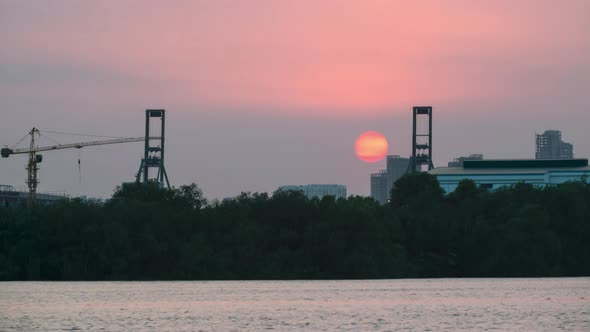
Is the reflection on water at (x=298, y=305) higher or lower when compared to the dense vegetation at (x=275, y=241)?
lower

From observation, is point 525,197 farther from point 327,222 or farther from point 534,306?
point 534,306

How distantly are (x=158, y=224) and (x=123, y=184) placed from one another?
2604 cm

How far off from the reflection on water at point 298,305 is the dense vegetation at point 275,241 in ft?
18.6

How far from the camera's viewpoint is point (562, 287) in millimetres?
121188

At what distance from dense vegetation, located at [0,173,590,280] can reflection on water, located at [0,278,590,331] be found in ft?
18.6

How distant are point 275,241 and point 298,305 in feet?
159

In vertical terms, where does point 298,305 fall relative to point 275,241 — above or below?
below

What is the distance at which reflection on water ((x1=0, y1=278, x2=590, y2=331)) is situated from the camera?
7688 cm

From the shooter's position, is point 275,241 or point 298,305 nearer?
point 298,305

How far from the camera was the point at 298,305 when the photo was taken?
9781 cm

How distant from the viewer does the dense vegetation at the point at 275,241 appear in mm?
138875

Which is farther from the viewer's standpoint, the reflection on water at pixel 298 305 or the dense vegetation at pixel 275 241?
the dense vegetation at pixel 275 241

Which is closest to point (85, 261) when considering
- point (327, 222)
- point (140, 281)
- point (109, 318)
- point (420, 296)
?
point (140, 281)

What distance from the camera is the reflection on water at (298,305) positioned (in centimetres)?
7688
